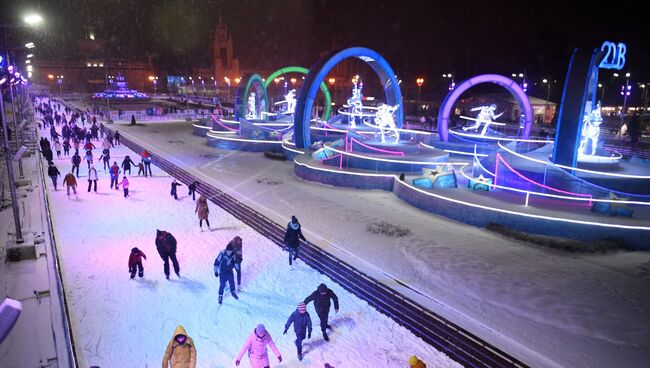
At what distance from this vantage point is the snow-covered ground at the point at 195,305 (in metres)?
6.48

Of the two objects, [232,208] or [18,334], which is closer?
[18,334]

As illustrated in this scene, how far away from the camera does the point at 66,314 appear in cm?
720

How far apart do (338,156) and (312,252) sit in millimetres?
8829

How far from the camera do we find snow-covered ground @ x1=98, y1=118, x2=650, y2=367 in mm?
6730

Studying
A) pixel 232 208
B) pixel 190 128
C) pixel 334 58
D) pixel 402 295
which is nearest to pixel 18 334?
pixel 402 295

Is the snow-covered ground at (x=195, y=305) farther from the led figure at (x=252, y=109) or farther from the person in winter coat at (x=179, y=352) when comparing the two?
the led figure at (x=252, y=109)

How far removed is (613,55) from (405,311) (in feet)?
35.6

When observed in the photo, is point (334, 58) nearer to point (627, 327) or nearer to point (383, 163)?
point (383, 163)

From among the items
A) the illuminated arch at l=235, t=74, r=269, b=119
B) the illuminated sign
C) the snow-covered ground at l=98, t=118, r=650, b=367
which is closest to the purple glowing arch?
the illuminated sign

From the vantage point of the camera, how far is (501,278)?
898cm

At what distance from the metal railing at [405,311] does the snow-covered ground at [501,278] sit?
0.80ft

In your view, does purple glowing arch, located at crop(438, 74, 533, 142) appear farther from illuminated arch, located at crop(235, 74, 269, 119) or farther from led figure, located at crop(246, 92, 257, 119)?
led figure, located at crop(246, 92, 257, 119)

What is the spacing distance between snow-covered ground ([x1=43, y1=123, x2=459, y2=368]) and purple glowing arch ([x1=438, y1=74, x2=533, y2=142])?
16167 mm

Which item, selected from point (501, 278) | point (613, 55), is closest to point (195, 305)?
point (501, 278)
